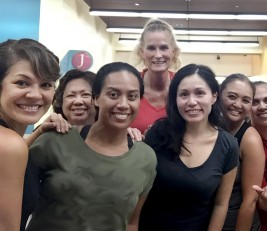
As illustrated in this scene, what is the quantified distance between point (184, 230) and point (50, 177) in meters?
0.75

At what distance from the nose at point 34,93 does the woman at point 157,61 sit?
1.07 meters

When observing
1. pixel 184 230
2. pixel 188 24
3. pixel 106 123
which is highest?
pixel 188 24

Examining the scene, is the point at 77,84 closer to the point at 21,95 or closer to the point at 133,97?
the point at 133,97

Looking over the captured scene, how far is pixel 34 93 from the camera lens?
1424 mm

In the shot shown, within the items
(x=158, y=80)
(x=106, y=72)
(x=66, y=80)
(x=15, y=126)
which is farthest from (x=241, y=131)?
(x=15, y=126)

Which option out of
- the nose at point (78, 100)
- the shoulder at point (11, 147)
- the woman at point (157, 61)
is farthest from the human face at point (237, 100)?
the shoulder at point (11, 147)

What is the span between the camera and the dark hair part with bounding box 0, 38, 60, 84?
55.1 inches

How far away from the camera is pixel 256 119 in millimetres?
2521

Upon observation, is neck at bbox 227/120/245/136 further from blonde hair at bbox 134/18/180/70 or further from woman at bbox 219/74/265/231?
blonde hair at bbox 134/18/180/70

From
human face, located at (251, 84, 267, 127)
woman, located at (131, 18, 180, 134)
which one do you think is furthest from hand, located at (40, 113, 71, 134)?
human face, located at (251, 84, 267, 127)

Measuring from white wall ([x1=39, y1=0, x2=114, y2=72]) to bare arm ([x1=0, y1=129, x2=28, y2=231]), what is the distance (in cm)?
470

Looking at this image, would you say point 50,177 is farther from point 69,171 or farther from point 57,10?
point 57,10

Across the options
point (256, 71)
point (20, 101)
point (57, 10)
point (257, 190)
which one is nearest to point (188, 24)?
point (256, 71)

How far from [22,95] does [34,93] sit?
5cm
